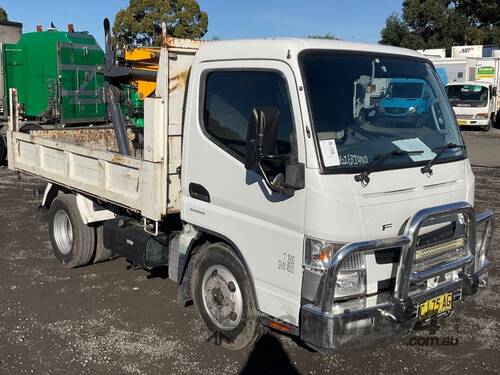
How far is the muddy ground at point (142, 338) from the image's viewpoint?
13.8 ft

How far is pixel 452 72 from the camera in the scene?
31.4m

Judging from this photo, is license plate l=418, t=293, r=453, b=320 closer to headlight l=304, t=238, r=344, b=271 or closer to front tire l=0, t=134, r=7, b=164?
headlight l=304, t=238, r=344, b=271

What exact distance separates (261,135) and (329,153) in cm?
45

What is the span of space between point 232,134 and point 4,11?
53816 mm

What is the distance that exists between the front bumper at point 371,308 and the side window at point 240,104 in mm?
871

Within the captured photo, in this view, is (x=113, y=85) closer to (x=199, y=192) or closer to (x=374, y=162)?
(x=199, y=192)

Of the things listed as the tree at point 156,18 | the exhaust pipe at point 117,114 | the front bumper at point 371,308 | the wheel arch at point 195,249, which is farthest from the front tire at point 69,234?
the tree at point 156,18

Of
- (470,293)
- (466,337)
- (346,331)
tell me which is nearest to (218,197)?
(346,331)

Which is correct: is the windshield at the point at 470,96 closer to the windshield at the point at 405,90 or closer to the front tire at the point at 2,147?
the front tire at the point at 2,147

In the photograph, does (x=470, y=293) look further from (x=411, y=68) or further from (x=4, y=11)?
(x=4, y=11)

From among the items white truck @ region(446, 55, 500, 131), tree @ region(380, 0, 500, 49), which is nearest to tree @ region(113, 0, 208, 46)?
tree @ region(380, 0, 500, 49)

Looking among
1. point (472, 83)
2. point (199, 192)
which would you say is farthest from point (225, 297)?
point (472, 83)

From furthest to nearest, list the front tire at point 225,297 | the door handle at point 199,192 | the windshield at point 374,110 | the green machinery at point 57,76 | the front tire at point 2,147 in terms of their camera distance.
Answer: the green machinery at point 57,76 < the front tire at point 2,147 < the door handle at point 199,192 < the front tire at point 225,297 < the windshield at point 374,110

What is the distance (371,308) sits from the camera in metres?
3.51
